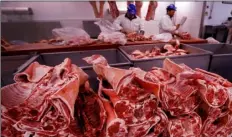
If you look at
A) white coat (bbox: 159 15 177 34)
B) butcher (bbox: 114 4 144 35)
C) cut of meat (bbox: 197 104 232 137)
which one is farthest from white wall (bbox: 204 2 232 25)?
cut of meat (bbox: 197 104 232 137)

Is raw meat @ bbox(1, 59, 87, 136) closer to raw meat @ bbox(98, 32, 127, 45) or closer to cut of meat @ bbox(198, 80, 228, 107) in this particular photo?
cut of meat @ bbox(198, 80, 228, 107)

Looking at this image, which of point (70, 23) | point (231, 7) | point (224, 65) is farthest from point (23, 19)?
point (231, 7)

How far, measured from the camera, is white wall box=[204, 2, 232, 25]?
4375 mm

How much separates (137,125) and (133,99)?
9 cm

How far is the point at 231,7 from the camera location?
4648 millimetres

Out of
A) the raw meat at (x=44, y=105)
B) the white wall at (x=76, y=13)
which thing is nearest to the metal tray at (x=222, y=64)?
the raw meat at (x=44, y=105)

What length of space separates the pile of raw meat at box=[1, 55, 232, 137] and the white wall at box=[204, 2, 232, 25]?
14.1ft

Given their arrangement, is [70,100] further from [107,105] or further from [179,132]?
[179,132]

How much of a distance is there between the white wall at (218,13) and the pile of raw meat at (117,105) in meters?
4.29

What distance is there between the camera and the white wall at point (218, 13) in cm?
438

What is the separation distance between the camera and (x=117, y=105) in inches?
24.0

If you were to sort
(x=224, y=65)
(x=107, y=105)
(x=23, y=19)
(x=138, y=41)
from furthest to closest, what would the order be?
(x=23, y=19) → (x=138, y=41) → (x=224, y=65) → (x=107, y=105)

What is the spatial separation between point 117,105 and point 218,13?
5013 mm

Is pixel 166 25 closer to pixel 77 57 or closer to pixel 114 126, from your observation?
pixel 77 57
